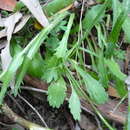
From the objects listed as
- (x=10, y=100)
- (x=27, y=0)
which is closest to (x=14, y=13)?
(x=27, y=0)

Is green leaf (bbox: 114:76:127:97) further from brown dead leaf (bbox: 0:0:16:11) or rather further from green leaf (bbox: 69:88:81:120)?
brown dead leaf (bbox: 0:0:16:11)

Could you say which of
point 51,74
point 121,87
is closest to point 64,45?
point 51,74

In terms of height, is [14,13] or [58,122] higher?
[14,13]

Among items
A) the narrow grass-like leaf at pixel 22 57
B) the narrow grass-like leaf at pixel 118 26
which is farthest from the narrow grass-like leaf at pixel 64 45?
the narrow grass-like leaf at pixel 118 26

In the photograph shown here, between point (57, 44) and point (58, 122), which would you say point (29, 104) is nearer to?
point (58, 122)

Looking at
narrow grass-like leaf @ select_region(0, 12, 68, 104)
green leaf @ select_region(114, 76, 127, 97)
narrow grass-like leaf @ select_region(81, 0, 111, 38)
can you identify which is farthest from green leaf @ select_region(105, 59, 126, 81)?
narrow grass-like leaf @ select_region(0, 12, 68, 104)

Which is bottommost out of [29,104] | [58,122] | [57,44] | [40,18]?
[58,122]

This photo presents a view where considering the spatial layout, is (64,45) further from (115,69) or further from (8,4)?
(8,4)
